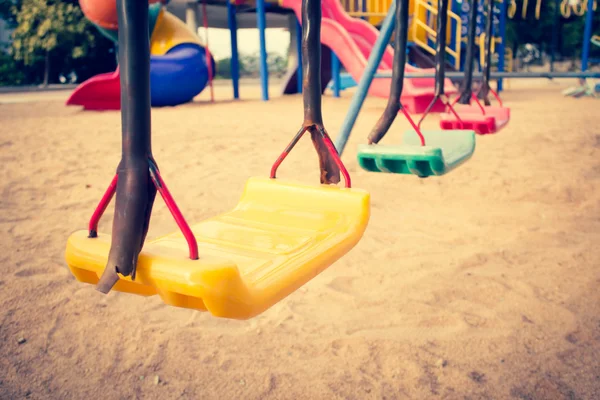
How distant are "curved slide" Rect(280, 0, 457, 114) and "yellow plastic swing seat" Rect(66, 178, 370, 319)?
17.5 ft

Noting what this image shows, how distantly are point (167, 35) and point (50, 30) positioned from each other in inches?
306

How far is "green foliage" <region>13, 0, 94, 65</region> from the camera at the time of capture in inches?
561

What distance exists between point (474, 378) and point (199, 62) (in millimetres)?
7648

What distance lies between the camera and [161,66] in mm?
7891

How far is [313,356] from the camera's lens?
1.57 m

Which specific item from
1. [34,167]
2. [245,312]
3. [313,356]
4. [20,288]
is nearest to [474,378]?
[313,356]

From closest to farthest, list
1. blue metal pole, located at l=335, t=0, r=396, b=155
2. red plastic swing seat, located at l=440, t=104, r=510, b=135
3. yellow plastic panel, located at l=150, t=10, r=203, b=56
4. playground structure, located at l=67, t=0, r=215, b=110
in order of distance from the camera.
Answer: red plastic swing seat, located at l=440, t=104, r=510, b=135
blue metal pole, located at l=335, t=0, r=396, b=155
playground structure, located at l=67, t=0, r=215, b=110
yellow plastic panel, located at l=150, t=10, r=203, b=56

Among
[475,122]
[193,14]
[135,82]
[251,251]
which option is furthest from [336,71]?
[135,82]

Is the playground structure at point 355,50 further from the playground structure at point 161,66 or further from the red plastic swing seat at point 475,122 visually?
the red plastic swing seat at point 475,122

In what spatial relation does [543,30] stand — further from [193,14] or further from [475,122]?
[475,122]

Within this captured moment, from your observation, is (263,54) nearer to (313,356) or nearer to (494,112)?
(494,112)

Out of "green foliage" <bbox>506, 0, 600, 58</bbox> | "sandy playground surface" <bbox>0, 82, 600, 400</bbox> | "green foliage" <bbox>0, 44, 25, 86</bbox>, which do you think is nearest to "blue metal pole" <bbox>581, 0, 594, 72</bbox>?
"sandy playground surface" <bbox>0, 82, 600, 400</bbox>

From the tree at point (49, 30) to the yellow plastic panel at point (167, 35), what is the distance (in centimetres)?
697

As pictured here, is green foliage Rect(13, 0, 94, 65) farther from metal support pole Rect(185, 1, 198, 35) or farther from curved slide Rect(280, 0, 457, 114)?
curved slide Rect(280, 0, 457, 114)
